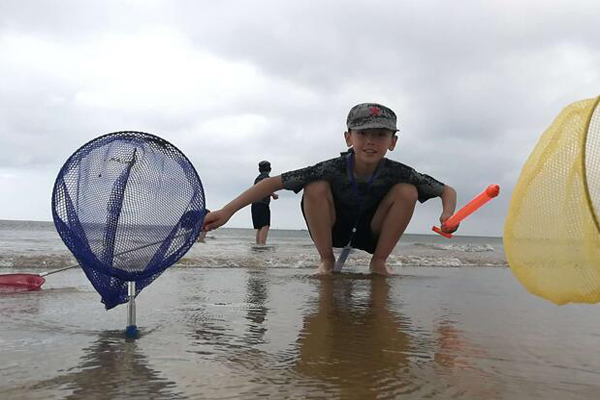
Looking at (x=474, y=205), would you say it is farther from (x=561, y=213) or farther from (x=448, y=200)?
(x=448, y=200)

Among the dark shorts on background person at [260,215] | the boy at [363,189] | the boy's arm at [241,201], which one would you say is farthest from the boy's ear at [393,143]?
the dark shorts on background person at [260,215]

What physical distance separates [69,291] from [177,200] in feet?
5.16

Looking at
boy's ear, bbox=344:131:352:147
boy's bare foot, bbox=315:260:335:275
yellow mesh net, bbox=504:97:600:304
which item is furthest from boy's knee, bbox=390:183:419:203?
yellow mesh net, bbox=504:97:600:304

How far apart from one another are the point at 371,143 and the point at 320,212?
2.52ft

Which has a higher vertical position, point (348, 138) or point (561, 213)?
point (348, 138)

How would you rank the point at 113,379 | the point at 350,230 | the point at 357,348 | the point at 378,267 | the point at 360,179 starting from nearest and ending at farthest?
the point at 113,379
the point at 357,348
the point at 360,179
the point at 350,230
the point at 378,267

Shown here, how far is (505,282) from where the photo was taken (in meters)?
5.24

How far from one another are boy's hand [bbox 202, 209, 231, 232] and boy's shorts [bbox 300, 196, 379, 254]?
1173 millimetres

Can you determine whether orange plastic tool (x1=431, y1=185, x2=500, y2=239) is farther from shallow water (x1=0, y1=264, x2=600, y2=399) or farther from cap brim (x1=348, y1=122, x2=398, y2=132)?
cap brim (x1=348, y1=122, x2=398, y2=132)

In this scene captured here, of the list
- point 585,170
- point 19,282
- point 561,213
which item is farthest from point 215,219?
point 585,170

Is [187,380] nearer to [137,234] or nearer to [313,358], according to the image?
[313,358]

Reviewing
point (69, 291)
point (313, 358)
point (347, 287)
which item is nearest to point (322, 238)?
point (347, 287)

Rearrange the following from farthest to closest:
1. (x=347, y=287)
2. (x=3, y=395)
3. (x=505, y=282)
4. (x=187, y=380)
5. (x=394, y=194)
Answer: (x=505, y=282) → (x=394, y=194) → (x=347, y=287) → (x=187, y=380) → (x=3, y=395)

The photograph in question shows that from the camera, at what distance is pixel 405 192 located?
13.6 ft
